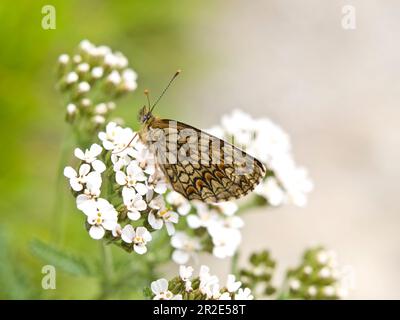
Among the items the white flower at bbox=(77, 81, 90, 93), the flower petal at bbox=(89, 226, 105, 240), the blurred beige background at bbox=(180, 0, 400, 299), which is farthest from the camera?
the blurred beige background at bbox=(180, 0, 400, 299)

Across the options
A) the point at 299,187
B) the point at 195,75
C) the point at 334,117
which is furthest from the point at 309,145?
the point at 299,187

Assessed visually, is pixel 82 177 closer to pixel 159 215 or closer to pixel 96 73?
pixel 159 215

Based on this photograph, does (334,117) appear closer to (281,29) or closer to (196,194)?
(281,29)

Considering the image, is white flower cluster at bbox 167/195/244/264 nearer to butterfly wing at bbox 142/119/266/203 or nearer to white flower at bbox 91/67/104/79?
butterfly wing at bbox 142/119/266/203

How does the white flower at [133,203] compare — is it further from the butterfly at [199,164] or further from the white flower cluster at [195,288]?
the white flower cluster at [195,288]

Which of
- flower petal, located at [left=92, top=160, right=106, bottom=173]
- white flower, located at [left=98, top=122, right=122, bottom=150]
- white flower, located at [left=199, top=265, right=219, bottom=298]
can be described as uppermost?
white flower, located at [left=98, top=122, right=122, bottom=150]

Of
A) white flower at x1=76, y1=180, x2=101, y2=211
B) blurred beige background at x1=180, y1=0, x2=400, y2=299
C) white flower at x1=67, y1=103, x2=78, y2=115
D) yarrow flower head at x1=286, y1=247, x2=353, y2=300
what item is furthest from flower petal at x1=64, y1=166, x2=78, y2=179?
blurred beige background at x1=180, y1=0, x2=400, y2=299
